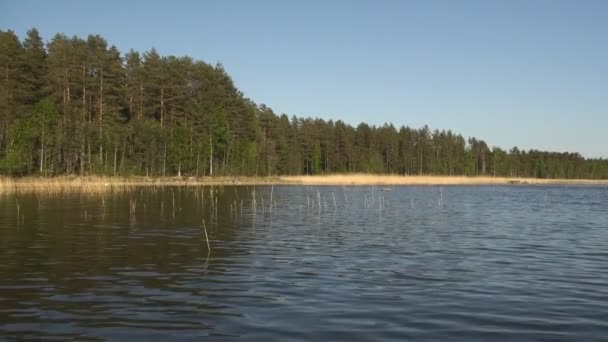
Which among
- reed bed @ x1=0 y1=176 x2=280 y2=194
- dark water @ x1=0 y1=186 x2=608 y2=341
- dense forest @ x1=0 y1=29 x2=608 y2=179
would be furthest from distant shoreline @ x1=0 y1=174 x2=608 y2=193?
dark water @ x1=0 y1=186 x2=608 y2=341

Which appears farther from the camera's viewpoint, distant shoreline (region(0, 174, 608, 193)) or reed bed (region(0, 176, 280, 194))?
distant shoreline (region(0, 174, 608, 193))

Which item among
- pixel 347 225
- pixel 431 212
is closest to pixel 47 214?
pixel 347 225

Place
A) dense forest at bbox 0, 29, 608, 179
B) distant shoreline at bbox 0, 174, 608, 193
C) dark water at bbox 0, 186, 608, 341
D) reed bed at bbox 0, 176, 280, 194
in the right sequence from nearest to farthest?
dark water at bbox 0, 186, 608, 341 < reed bed at bbox 0, 176, 280, 194 < distant shoreline at bbox 0, 174, 608, 193 < dense forest at bbox 0, 29, 608, 179

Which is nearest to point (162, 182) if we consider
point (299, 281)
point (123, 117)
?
point (123, 117)

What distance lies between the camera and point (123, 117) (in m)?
79.8

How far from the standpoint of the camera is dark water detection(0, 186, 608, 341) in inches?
340

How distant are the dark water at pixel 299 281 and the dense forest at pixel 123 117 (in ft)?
138

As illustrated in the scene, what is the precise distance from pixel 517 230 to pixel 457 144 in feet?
521

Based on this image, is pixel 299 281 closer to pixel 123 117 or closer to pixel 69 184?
pixel 69 184

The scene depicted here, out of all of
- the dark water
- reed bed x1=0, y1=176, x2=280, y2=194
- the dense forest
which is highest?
the dense forest

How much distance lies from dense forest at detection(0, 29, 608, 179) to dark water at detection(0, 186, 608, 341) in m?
42.1

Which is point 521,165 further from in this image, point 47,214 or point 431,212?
point 47,214

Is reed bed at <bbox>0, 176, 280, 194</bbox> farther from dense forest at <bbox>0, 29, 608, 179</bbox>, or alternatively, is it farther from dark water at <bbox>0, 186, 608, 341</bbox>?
dark water at <bbox>0, 186, 608, 341</bbox>

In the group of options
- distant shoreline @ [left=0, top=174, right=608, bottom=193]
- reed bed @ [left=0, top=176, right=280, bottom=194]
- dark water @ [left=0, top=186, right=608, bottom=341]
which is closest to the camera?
dark water @ [left=0, top=186, right=608, bottom=341]
